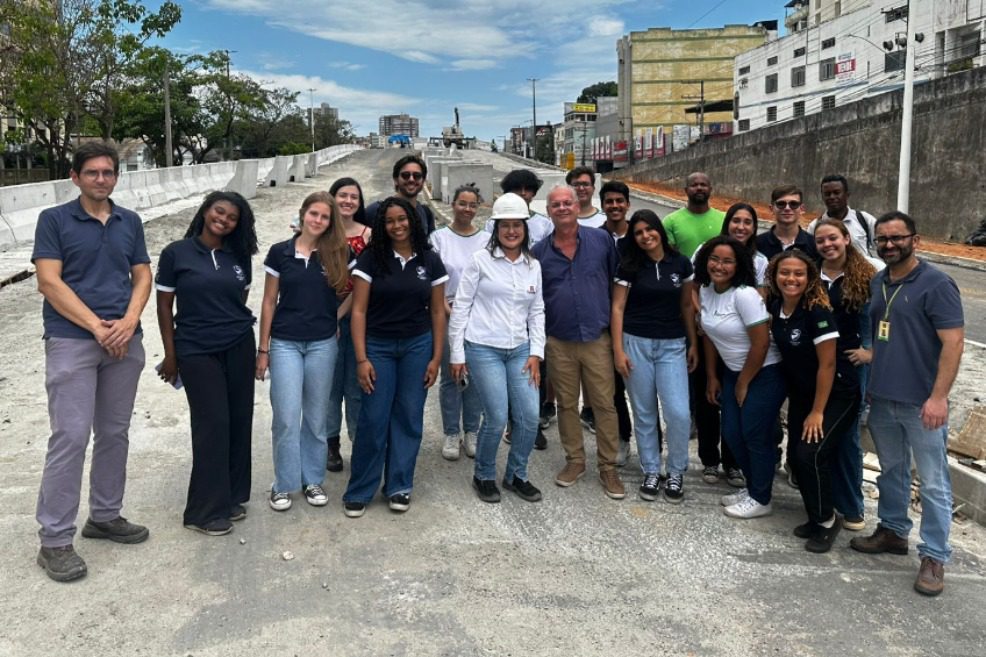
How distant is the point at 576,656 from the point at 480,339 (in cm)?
194

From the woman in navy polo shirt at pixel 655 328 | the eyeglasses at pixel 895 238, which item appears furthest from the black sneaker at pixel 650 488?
the eyeglasses at pixel 895 238

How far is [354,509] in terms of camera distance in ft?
14.4

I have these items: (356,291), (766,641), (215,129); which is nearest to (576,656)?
(766,641)

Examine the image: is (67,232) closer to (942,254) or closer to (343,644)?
(343,644)

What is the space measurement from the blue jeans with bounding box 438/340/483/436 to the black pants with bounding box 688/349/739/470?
1.48 meters

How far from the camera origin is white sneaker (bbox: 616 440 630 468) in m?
5.31

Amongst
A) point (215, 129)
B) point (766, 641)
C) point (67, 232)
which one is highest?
point (215, 129)

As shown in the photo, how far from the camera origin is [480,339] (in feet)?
14.9

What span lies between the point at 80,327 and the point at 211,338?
Result: 625 mm

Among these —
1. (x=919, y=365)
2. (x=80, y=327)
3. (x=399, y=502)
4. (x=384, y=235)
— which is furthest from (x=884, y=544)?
(x=80, y=327)

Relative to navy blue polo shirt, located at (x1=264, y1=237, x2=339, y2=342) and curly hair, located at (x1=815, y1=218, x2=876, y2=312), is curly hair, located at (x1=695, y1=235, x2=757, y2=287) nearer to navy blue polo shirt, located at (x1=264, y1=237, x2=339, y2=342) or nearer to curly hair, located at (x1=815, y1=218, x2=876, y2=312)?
curly hair, located at (x1=815, y1=218, x2=876, y2=312)

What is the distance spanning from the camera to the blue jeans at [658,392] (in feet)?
15.5

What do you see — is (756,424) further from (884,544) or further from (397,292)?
(397,292)

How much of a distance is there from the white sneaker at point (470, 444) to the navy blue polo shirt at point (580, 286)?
1.09 metres
